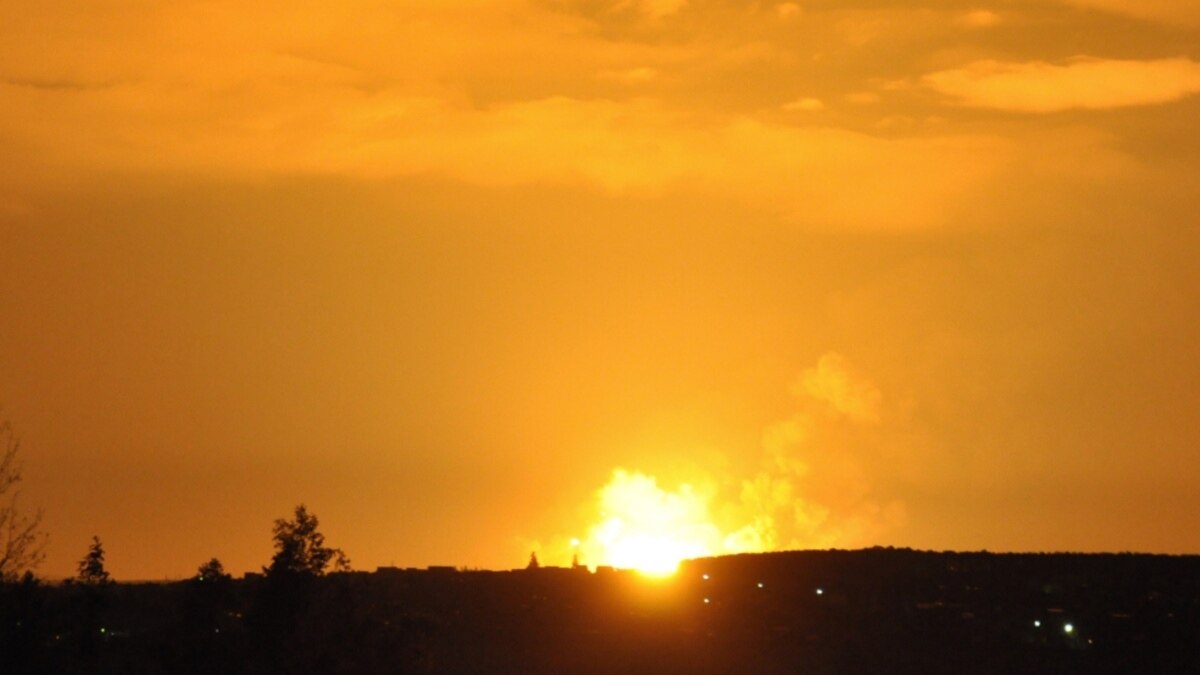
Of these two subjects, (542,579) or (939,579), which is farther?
(542,579)

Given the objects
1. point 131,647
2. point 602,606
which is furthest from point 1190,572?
point 131,647

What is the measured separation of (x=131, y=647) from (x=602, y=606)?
4146 cm

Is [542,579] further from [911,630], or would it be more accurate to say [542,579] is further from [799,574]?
[911,630]

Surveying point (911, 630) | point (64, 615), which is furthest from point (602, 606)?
point (64, 615)

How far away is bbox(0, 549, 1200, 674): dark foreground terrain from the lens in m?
116

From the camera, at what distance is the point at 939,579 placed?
144m

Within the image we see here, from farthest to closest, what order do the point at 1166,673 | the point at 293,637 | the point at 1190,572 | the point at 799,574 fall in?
the point at 799,574 → the point at 1190,572 → the point at 1166,673 → the point at 293,637

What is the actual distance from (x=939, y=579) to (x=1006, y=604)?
21.2 ft

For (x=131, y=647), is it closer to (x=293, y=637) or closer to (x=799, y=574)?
(x=293, y=637)

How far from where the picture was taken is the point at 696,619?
145750 mm

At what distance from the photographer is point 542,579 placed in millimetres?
153875

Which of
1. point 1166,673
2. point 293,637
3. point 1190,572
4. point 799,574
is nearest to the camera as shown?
point 293,637

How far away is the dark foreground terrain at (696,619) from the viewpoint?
379 feet

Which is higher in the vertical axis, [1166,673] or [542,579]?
[542,579]
